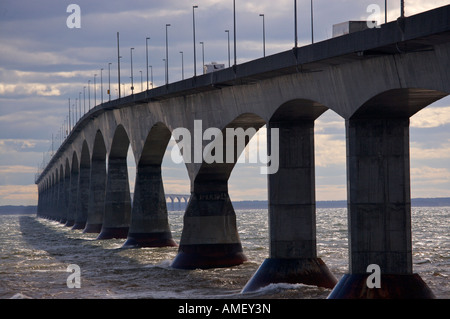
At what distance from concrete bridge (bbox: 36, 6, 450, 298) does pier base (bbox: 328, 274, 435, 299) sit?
4 cm

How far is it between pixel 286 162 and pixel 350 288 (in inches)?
361

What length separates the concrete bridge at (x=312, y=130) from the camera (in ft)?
94.5

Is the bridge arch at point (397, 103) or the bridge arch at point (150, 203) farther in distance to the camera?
the bridge arch at point (150, 203)

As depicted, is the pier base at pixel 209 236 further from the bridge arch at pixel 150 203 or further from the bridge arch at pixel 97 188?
the bridge arch at pixel 97 188

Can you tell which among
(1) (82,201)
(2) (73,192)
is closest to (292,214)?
(1) (82,201)

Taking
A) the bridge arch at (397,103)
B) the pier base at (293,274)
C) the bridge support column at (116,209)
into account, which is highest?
the bridge arch at (397,103)

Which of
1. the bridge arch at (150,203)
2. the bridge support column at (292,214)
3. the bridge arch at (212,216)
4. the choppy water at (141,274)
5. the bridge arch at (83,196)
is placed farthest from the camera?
the bridge arch at (83,196)

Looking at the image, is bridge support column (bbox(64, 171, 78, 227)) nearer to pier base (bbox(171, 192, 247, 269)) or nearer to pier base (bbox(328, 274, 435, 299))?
pier base (bbox(171, 192, 247, 269))

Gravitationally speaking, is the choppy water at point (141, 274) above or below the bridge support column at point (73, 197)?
below

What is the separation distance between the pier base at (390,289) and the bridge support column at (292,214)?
24.5 feet

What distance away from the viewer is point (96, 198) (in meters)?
91.3

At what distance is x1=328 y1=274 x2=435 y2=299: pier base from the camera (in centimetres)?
3036

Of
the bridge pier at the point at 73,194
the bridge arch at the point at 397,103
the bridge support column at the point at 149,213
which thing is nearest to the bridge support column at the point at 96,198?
the bridge support column at the point at 149,213

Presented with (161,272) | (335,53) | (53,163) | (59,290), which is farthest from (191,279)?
(53,163)
